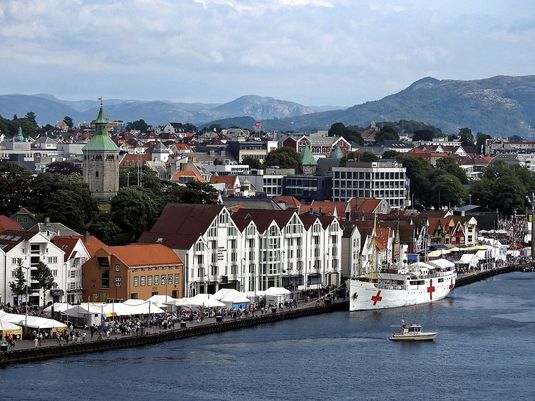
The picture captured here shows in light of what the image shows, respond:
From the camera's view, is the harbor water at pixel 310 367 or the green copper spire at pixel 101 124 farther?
the green copper spire at pixel 101 124

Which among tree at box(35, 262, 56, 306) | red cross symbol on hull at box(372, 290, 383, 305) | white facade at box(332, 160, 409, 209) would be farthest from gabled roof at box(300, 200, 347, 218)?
tree at box(35, 262, 56, 306)

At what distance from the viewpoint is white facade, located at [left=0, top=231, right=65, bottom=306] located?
198 feet

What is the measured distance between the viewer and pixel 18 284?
195 feet

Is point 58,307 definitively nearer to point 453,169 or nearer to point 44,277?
point 44,277

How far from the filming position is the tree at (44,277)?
5992cm

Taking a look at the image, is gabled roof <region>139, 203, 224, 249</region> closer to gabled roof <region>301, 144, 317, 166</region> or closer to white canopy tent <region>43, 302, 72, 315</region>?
white canopy tent <region>43, 302, 72, 315</region>

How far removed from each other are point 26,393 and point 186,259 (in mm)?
20588

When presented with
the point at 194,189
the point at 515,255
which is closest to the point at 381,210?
the point at 515,255

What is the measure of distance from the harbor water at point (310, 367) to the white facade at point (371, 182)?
50161 millimetres

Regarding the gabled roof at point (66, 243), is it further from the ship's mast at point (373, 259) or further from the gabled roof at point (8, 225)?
the ship's mast at point (373, 259)

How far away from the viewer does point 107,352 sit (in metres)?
53.0

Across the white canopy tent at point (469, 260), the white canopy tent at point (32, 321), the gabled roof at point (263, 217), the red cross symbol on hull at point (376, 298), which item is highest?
the gabled roof at point (263, 217)

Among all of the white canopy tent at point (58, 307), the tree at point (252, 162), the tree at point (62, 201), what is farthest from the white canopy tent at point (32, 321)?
the tree at point (252, 162)

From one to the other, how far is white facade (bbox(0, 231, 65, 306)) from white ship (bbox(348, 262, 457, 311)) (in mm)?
13939
